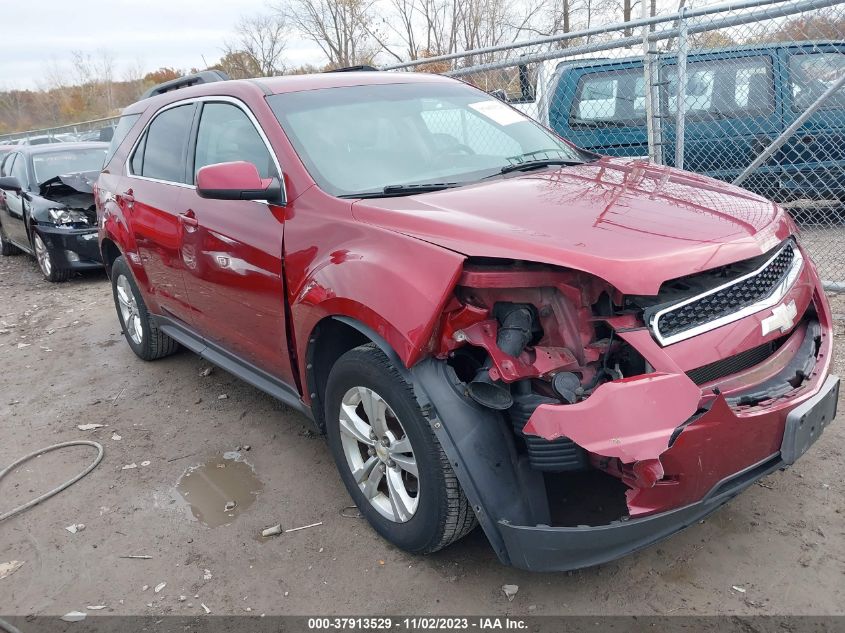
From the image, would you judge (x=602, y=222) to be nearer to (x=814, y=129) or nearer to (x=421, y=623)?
(x=421, y=623)

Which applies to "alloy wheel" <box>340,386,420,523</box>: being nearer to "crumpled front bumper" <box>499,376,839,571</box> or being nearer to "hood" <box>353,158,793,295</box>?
"crumpled front bumper" <box>499,376,839,571</box>

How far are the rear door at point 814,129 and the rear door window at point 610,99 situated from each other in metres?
1.34

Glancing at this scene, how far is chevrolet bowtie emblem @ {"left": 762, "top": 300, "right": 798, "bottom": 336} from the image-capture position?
2334 millimetres

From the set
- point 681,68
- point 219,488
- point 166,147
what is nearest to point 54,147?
point 166,147

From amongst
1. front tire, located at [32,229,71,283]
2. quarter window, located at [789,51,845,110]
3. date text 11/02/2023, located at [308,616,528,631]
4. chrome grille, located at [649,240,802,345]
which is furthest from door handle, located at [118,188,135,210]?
quarter window, located at [789,51,845,110]

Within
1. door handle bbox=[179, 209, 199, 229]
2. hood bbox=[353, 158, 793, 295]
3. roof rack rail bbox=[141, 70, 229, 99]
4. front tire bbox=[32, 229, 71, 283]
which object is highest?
roof rack rail bbox=[141, 70, 229, 99]

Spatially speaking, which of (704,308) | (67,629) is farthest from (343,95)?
(67,629)

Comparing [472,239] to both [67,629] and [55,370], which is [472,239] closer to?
[67,629]

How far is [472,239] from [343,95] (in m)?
1.59

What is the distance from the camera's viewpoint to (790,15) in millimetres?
4504

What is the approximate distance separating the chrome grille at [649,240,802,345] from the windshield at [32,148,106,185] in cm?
842

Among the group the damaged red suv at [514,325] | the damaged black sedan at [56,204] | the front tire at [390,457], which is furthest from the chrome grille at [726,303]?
the damaged black sedan at [56,204]

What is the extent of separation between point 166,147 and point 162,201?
1.35 feet

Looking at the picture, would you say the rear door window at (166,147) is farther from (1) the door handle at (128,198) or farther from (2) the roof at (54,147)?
(2) the roof at (54,147)
